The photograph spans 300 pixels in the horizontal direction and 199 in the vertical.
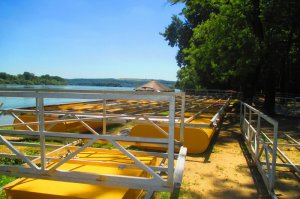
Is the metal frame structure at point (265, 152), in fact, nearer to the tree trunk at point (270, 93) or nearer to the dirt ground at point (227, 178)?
the dirt ground at point (227, 178)

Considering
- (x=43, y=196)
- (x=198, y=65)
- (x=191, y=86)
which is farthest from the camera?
(x=191, y=86)

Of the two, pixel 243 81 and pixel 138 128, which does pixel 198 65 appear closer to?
pixel 243 81

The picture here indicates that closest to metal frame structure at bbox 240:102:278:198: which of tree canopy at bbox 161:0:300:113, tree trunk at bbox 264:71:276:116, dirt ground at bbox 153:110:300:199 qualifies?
dirt ground at bbox 153:110:300:199

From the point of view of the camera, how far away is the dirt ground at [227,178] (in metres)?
5.12

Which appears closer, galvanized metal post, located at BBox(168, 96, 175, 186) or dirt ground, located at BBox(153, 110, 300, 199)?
galvanized metal post, located at BBox(168, 96, 175, 186)

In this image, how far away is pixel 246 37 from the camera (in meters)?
14.7

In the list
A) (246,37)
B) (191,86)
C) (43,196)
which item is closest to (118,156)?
(43,196)

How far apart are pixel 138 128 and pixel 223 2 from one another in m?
11.2

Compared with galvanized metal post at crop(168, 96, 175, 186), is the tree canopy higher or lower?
higher

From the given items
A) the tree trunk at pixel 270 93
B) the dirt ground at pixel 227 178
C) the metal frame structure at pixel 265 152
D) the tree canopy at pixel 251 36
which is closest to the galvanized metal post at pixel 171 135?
the dirt ground at pixel 227 178

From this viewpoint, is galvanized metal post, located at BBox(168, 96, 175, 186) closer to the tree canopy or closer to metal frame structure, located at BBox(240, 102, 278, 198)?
metal frame structure, located at BBox(240, 102, 278, 198)

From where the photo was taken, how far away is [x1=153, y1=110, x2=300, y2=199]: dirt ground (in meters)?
5.12

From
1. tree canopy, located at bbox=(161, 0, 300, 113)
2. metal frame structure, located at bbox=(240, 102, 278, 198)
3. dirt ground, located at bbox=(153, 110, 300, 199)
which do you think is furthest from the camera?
tree canopy, located at bbox=(161, 0, 300, 113)

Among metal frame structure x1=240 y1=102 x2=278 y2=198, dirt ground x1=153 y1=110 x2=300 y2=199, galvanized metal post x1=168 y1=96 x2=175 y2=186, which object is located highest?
galvanized metal post x1=168 y1=96 x2=175 y2=186
